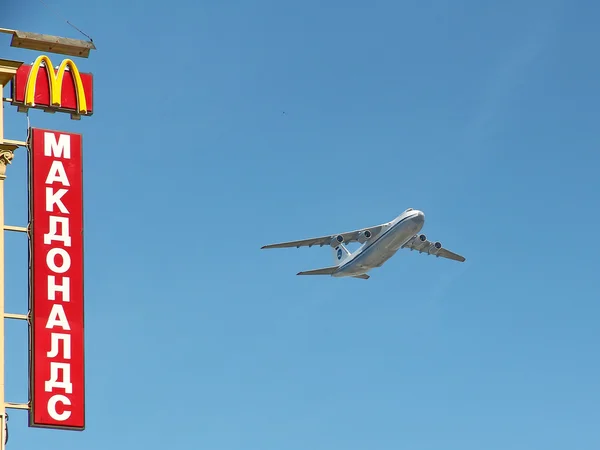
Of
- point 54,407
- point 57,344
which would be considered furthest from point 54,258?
point 54,407

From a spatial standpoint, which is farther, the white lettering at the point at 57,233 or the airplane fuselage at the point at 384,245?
the airplane fuselage at the point at 384,245

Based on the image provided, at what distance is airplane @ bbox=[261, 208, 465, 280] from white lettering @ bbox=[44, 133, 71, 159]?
172 feet

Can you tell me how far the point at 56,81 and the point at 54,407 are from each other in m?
10.6

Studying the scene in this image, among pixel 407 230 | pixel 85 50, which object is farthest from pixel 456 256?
pixel 85 50

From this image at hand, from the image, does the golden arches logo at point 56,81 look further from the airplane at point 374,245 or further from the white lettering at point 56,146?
the airplane at point 374,245

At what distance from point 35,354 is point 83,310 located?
1.92m

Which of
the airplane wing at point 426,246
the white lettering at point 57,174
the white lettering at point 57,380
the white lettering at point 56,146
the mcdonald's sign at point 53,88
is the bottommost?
the white lettering at point 57,380

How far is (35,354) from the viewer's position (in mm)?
33188

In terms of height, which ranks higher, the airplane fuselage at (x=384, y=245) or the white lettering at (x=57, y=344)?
the airplane fuselage at (x=384, y=245)

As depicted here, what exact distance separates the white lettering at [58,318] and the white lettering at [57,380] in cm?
108

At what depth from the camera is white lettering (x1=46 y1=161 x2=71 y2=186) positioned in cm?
3537

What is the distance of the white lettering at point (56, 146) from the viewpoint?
35.8 meters

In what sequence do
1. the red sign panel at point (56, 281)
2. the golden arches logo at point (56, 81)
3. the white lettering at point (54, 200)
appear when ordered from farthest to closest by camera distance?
the golden arches logo at point (56, 81) → the white lettering at point (54, 200) → the red sign panel at point (56, 281)

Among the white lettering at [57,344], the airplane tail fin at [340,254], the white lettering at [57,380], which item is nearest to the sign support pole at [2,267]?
the white lettering at [57,344]
